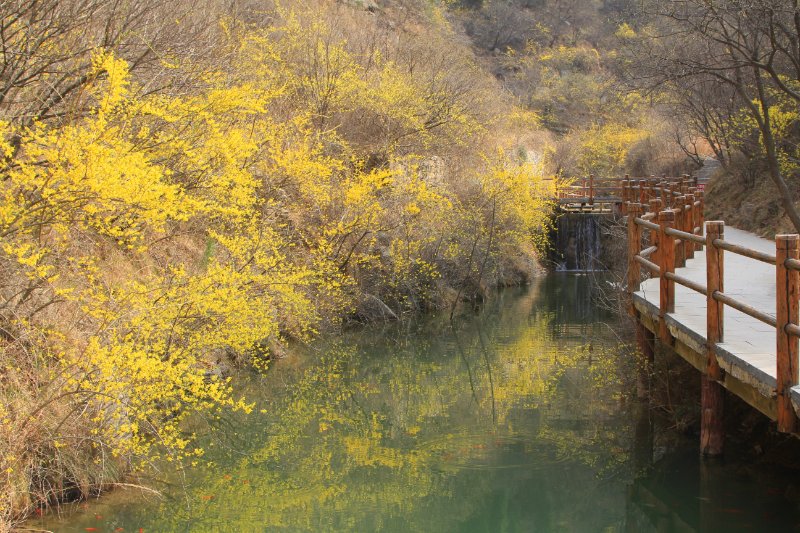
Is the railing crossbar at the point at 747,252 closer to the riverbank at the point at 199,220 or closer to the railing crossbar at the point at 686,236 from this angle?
the railing crossbar at the point at 686,236

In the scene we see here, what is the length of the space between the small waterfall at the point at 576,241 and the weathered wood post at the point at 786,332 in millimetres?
28688

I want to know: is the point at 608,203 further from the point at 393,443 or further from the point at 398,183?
the point at 393,443

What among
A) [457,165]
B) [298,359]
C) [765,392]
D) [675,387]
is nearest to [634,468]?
[675,387]

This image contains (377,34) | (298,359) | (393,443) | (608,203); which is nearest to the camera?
(393,443)

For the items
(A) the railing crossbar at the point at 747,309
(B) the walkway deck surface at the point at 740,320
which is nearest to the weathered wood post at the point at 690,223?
(B) the walkway deck surface at the point at 740,320

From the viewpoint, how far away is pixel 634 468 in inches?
404

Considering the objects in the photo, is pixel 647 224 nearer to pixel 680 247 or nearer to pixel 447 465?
pixel 680 247

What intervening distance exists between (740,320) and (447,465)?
3902 mm

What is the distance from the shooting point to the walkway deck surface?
6.82 meters

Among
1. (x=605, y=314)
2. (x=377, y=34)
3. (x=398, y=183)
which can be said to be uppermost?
(x=377, y=34)

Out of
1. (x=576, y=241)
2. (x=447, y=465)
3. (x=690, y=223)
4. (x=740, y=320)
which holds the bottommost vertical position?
(x=447, y=465)

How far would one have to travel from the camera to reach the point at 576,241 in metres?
35.3

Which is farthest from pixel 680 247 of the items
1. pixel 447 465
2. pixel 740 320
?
pixel 447 465

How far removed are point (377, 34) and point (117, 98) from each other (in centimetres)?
2337
